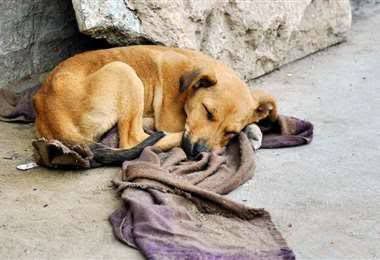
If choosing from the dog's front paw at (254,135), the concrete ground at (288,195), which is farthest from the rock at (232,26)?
the dog's front paw at (254,135)

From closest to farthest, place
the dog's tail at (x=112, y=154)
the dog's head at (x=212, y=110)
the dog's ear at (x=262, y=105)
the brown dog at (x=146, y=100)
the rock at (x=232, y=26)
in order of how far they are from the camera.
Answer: the dog's tail at (x=112, y=154), the brown dog at (x=146, y=100), the dog's head at (x=212, y=110), the dog's ear at (x=262, y=105), the rock at (x=232, y=26)

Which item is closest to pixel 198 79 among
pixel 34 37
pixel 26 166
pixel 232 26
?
pixel 26 166

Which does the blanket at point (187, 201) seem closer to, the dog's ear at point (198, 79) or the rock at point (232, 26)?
the dog's ear at point (198, 79)

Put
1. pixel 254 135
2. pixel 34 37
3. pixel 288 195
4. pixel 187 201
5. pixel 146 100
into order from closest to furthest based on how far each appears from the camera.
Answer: pixel 187 201, pixel 288 195, pixel 254 135, pixel 146 100, pixel 34 37

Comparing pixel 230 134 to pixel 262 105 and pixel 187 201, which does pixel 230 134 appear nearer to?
pixel 262 105

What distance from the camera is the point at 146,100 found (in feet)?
21.0

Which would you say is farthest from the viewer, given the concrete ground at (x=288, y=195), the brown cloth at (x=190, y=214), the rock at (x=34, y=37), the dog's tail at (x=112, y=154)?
the rock at (x=34, y=37)

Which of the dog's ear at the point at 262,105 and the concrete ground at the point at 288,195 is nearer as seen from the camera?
the concrete ground at the point at 288,195

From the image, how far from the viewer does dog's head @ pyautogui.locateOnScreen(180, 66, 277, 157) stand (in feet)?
19.7

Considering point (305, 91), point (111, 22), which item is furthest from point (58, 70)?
point (305, 91)

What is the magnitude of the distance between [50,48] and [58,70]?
1501 mm

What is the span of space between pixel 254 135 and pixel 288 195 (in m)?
0.98

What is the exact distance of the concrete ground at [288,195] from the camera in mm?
4645

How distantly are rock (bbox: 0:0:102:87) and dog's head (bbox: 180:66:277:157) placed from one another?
6.37 feet
